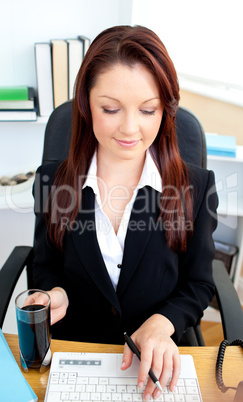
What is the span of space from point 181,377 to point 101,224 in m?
0.44

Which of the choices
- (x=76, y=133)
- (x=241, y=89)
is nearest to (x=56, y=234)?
(x=76, y=133)

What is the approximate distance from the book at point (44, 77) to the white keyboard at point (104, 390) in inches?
45.7

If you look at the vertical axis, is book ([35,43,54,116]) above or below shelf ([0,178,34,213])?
above

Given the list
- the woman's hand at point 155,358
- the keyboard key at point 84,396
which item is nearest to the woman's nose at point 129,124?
the woman's hand at point 155,358

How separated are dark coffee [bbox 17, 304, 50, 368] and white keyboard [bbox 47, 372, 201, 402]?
0.05 metres

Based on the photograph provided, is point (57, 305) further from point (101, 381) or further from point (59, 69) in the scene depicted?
point (59, 69)

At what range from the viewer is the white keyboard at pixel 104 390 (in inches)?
29.2

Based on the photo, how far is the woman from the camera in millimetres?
972

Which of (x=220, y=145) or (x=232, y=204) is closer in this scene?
(x=220, y=145)

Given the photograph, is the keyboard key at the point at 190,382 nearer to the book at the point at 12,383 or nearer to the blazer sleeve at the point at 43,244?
the book at the point at 12,383

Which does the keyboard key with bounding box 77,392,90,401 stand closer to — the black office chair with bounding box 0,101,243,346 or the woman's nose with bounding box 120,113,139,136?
the black office chair with bounding box 0,101,243,346

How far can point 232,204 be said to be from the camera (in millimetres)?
1851

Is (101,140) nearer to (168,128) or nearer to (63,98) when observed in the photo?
(168,128)

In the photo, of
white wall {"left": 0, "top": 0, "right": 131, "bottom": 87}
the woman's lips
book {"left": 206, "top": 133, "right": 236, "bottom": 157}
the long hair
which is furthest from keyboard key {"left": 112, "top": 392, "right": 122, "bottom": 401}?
white wall {"left": 0, "top": 0, "right": 131, "bottom": 87}
